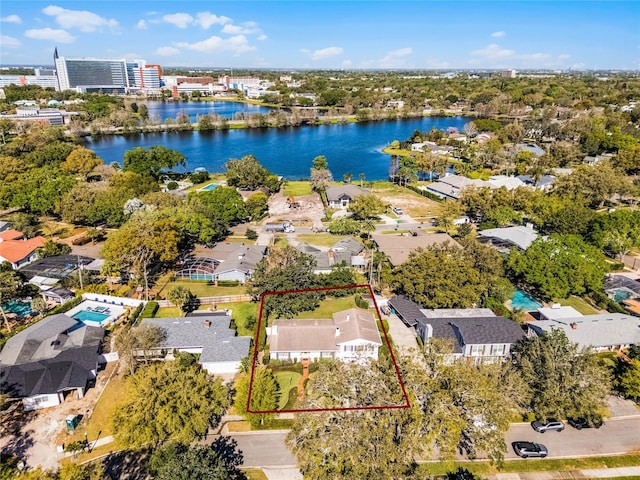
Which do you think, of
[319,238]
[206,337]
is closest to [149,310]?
[206,337]

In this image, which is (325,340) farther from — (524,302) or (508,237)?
(508,237)

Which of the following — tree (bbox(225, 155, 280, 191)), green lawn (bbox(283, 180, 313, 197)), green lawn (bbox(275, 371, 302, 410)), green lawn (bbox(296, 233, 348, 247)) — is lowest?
green lawn (bbox(275, 371, 302, 410))

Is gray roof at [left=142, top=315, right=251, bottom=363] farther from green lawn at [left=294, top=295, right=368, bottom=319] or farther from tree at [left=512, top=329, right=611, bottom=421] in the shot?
tree at [left=512, top=329, right=611, bottom=421]

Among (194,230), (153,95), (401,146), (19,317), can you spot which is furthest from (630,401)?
(153,95)

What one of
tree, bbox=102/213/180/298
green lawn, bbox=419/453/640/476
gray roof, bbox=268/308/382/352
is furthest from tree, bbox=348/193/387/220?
green lawn, bbox=419/453/640/476

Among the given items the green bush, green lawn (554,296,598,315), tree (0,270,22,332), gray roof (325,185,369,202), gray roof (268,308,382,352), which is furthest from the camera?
gray roof (325,185,369,202)

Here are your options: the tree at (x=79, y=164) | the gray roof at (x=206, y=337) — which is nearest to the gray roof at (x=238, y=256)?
the gray roof at (x=206, y=337)
